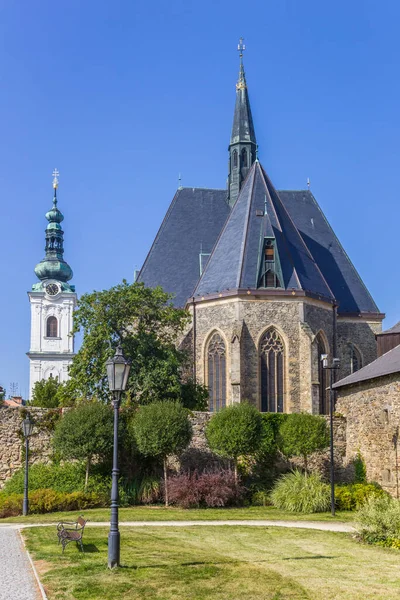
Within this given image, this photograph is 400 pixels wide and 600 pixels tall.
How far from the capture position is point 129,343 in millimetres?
34969

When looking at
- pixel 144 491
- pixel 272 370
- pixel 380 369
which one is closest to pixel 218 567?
pixel 144 491

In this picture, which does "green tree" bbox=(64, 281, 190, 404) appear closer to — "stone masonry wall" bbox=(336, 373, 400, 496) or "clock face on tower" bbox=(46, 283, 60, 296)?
"stone masonry wall" bbox=(336, 373, 400, 496)

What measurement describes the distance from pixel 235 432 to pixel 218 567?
52.0 ft

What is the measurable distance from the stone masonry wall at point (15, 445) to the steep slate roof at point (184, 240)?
52.6ft

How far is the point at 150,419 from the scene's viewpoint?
93.8 feet

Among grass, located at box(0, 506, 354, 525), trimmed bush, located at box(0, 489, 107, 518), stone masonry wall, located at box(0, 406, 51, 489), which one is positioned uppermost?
stone masonry wall, located at box(0, 406, 51, 489)

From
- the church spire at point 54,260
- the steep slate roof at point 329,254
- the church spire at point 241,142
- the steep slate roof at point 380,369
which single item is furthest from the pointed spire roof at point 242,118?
the church spire at point 54,260

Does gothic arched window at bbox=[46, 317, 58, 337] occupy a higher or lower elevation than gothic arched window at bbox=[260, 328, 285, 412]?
higher

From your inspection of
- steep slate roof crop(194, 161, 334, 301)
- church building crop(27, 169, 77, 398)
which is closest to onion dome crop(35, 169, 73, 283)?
church building crop(27, 169, 77, 398)

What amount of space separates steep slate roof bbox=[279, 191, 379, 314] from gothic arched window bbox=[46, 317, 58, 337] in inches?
2401

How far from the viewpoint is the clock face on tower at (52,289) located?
105944 mm

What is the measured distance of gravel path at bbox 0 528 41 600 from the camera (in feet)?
37.4

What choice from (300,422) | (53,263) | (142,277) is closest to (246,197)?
(142,277)

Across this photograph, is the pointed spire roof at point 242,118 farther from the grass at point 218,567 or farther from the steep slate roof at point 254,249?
the grass at point 218,567
